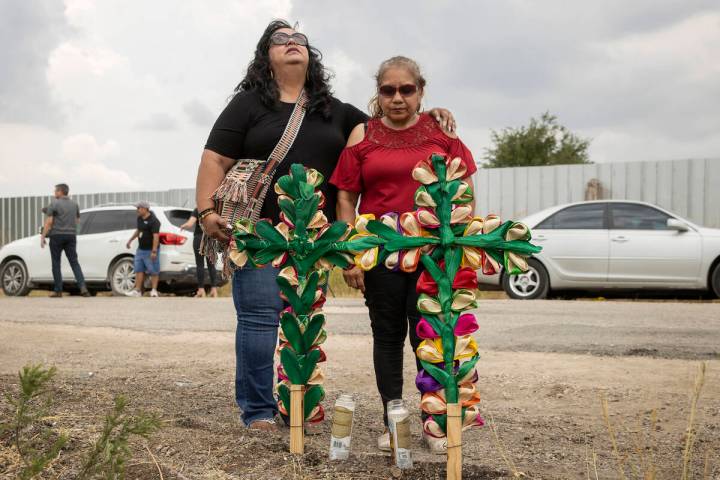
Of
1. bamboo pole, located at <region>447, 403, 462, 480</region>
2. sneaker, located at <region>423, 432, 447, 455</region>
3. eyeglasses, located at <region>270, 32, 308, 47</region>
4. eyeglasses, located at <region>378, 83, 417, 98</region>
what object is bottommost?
sneaker, located at <region>423, 432, 447, 455</region>

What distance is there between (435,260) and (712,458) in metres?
1.46

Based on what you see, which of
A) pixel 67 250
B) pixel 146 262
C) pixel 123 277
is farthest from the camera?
pixel 123 277

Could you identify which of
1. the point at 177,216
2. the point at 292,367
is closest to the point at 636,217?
the point at 177,216

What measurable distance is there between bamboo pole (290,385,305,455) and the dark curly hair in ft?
4.49

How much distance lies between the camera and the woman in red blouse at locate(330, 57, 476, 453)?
345 cm

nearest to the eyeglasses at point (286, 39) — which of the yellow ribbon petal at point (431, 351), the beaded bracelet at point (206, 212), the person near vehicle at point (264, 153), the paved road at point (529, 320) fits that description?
the person near vehicle at point (264, 153)

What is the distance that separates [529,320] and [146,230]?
7.37 metres

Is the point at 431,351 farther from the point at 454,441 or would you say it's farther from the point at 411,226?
the point at 411,226

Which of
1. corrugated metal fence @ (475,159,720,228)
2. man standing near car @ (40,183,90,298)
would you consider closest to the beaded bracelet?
man standing near car @ (40,183,90,298)

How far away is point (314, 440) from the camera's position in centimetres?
362

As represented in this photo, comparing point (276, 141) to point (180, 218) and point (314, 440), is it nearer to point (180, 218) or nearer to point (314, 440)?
point (314, 440)

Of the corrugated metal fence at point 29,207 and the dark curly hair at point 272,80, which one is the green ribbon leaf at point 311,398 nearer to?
the dark curly hair at point 272,80

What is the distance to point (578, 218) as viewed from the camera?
39.9 ft

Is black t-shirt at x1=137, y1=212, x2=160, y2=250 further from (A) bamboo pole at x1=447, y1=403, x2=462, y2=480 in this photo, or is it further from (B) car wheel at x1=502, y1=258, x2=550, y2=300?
(A) bamboo pole at x1=447, y1=403, x2=462, y2=480
